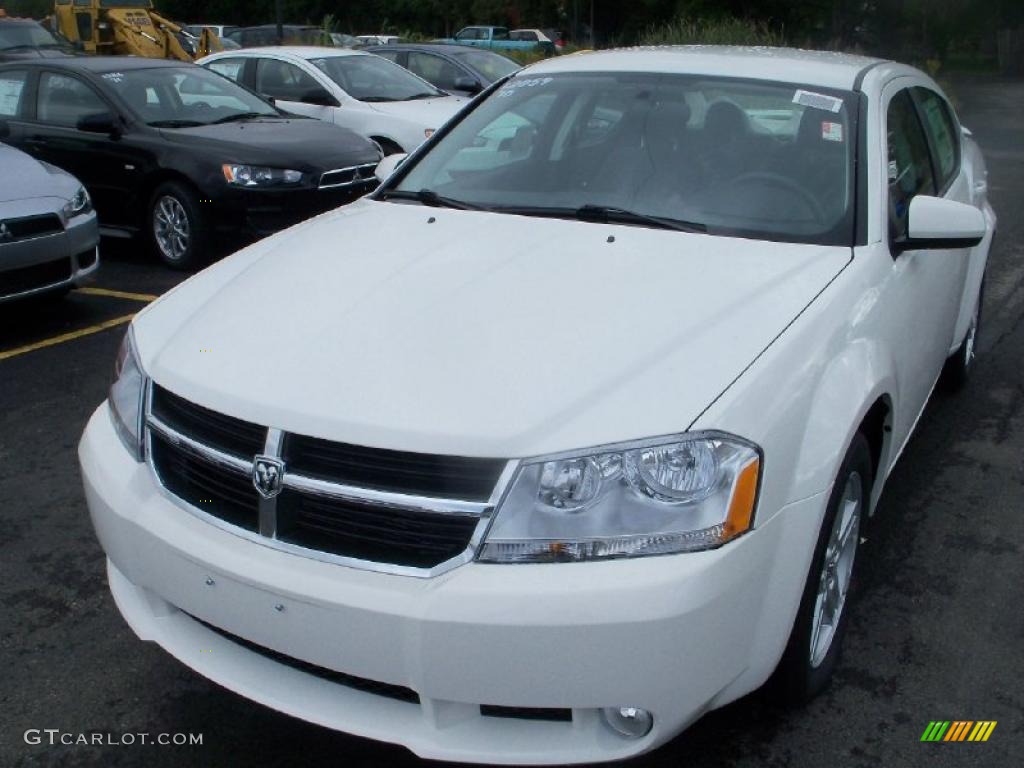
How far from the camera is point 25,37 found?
62.2 ft

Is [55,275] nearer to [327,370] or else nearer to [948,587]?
[327,370]

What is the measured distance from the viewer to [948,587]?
378cm

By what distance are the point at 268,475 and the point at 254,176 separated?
6223 millimetres

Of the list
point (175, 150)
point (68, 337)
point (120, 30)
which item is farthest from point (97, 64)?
point (120, 30)

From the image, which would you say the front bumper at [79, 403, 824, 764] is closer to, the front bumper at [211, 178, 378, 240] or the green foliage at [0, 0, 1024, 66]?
the front bumper at [211, 178, 378, 240]

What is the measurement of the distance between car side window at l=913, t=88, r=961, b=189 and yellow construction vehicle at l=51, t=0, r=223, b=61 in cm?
1858

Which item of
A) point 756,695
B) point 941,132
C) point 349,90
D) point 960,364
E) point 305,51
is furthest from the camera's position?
point 305,51

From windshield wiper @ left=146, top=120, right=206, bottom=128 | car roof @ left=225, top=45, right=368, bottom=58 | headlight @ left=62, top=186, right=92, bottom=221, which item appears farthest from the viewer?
car roof @ left=225, top=45, right=368, bottom=58

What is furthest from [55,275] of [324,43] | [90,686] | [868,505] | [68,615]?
[324,43]

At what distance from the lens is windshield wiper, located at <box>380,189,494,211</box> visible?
3.84 metres

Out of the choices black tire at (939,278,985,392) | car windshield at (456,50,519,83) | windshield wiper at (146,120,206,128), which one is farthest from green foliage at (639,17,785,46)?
black tire at (939,278,985,392)

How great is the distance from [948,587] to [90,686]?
8.65ft

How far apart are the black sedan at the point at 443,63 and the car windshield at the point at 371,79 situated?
247cm

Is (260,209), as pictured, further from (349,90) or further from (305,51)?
(305,51)
